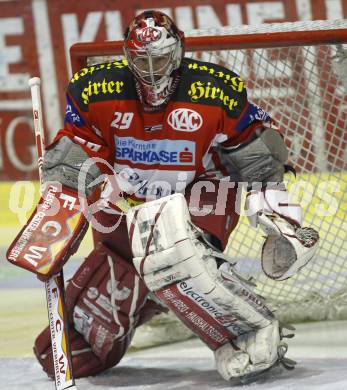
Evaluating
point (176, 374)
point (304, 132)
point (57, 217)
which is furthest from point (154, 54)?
point (304, 132)

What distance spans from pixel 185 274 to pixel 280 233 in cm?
27

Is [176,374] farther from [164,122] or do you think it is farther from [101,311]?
[164,122]

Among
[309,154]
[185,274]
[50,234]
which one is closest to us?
[185,274]

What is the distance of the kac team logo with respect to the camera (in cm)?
252

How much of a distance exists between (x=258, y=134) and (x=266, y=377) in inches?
23.3

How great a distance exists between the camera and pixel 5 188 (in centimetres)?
507

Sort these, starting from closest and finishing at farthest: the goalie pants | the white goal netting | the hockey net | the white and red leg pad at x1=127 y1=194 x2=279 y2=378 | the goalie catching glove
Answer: the white and red leg pad at x1=127 y1=194 x2=279 y2=378 → the goalie catching glove → the goalie pants → the hockey net → the white goal netting

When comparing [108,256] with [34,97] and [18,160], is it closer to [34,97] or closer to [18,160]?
[34,97]

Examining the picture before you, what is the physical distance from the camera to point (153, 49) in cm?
246

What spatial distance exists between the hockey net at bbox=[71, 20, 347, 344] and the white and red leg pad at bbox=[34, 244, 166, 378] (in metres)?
0.67

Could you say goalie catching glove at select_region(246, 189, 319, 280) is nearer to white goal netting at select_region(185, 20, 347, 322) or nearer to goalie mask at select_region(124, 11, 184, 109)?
goalie mask at select_region(124, 11, 184, 109)

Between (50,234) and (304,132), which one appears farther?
(304,132)

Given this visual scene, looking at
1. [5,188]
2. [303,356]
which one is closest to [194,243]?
[303,356]

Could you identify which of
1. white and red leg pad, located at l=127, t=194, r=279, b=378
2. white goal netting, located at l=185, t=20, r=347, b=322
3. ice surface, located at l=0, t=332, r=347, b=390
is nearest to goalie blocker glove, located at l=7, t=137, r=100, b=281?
white and red leg pad, located at l=127, t=194, r=279, b=378
